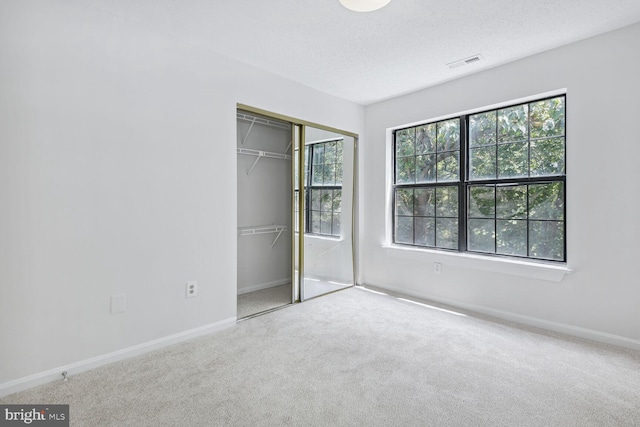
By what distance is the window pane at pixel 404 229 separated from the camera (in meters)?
4.02

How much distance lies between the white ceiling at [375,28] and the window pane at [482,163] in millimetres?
824

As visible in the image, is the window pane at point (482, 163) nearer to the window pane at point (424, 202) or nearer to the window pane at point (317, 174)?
the window pane at point (424, 202)

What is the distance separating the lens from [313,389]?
6.45 ft

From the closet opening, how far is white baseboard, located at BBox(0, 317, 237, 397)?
0.60m

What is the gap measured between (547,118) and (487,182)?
754 millimetres

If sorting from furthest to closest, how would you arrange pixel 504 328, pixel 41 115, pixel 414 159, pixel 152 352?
1. pixel 414 159
2. pixel 504 328
3. pixel 152 352
4. pixel 41 115

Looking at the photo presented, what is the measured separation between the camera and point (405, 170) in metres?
4.06

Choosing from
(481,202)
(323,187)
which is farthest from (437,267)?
(323,187)

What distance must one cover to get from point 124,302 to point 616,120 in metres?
4.02

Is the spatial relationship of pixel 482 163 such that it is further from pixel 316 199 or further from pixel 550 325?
pixel 316 199

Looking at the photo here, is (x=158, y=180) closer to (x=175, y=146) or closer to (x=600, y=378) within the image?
(x=175, y=146)

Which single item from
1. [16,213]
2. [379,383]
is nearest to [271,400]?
[379,383]
